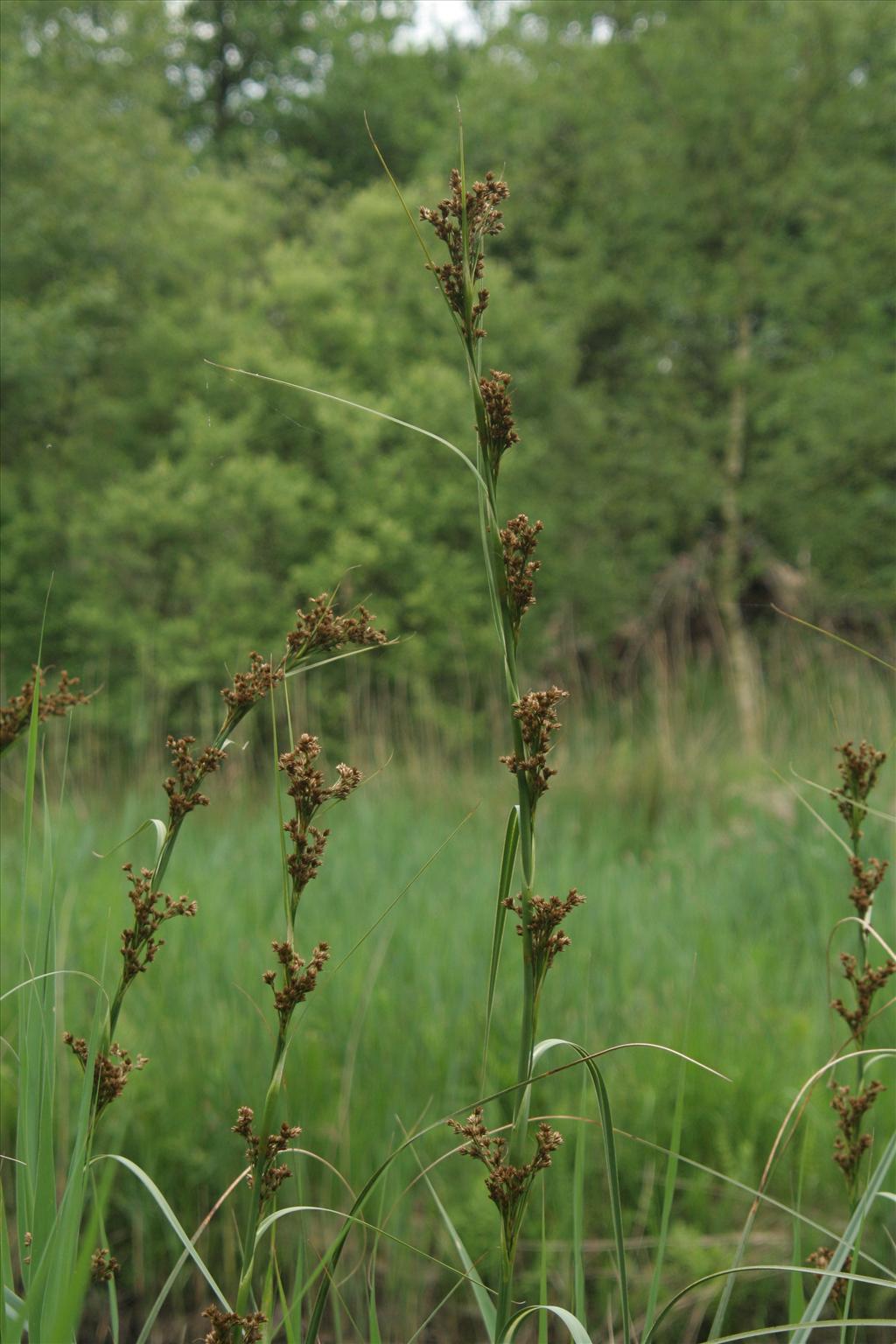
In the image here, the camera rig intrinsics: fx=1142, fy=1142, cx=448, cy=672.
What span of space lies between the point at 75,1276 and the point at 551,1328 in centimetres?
236

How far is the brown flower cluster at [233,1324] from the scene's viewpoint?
76cm

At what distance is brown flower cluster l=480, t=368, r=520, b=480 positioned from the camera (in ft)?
2.51

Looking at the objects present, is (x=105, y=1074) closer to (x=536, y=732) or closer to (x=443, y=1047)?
(x=536, y=732)

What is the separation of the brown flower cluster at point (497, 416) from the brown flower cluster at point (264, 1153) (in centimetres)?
46

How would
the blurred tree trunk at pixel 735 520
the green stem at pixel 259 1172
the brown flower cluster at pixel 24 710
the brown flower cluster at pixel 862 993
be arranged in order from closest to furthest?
the green stem at pixel 259 1172 < the brown flower cluster at pixel 862 993 < the brown flower cluster at pixel 24 710 < the blurred tree trunk at pixel 735 520

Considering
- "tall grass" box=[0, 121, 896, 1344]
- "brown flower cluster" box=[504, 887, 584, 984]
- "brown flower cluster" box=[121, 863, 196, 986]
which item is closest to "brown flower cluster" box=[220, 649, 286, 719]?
"tall grass" box=[0, 121, 896, 1344]

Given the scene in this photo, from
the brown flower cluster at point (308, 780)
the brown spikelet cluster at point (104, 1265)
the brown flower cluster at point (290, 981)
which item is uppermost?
the brown flower cluster at point (308, 780)

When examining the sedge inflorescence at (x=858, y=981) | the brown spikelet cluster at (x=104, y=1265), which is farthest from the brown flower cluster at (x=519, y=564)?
the brown spikelet cluster at (x=104, y=1265)

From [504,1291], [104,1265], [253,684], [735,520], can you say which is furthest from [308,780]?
[735,520]

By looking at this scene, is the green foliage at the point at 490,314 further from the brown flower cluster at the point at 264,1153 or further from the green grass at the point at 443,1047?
the brown flower cluster at the point at 264,1153

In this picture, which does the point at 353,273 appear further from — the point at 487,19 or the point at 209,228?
the point at 487,19

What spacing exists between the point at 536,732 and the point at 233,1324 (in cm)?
45

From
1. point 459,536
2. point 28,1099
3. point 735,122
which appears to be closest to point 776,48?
point 735,122

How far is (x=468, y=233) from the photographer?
31.5 inches
